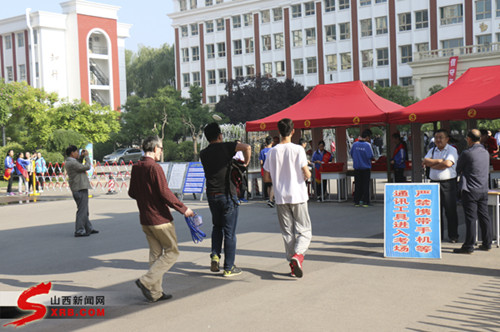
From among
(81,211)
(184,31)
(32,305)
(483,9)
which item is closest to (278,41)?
(184,31)

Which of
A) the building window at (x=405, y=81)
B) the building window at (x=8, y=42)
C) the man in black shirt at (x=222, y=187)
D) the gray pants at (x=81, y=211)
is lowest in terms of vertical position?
the gray pants at (x=81, y=211)

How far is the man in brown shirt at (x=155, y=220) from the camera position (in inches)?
248

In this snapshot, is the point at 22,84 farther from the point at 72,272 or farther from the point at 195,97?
the point at 72,272

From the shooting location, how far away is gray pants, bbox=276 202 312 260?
289 inches

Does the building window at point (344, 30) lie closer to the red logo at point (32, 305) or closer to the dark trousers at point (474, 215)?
the dark trousers at point (474, 215)

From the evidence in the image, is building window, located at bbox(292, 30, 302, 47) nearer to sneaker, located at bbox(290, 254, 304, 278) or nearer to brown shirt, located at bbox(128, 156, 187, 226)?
sneaker, located at bbox(290, 254, 304, 278)

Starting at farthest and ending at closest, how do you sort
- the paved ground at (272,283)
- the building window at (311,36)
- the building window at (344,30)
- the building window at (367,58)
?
the building window at (311,36) → the building window at (344,30) → the building window at (367,58) → the paved ground at (272,283)

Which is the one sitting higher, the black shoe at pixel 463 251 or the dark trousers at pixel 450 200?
the dark trousers at pixel 450 200

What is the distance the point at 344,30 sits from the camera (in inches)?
2623

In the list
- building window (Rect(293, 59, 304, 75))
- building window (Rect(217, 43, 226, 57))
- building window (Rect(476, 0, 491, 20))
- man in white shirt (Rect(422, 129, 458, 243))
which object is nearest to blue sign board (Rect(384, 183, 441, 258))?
man in white shirt (Rect(422, 129, 458, 243))

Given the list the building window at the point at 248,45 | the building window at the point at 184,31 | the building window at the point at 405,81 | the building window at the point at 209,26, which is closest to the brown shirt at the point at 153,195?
the building window at the point at 405,81

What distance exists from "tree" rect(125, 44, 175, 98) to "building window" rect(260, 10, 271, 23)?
53.8 ft

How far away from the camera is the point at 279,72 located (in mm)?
71688

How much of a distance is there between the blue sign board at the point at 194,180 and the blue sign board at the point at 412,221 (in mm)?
10681
